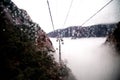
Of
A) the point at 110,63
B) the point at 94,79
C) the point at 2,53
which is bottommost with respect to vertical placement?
the point at 94,79

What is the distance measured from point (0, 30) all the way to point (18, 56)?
1933 mm

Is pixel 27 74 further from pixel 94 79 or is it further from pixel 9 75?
pixel 94 79

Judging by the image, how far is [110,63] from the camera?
81.9 m

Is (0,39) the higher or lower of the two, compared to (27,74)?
higher

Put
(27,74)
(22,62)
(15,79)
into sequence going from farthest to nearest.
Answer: (22,62), (27,74), (15,79)

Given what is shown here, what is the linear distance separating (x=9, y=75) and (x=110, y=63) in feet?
253

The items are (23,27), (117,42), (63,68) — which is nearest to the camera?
(23,27)

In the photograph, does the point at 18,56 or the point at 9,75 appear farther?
the point at 18,56

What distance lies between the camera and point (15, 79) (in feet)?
30.5

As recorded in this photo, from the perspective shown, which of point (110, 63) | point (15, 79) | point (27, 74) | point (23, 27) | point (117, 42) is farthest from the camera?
point (110, 63)

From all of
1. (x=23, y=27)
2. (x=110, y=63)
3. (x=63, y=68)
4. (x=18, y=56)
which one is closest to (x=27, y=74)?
(x=18, y=56)

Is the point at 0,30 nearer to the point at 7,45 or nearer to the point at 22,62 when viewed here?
the point at 7,45

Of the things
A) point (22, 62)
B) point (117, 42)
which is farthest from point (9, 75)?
point (117, 42)

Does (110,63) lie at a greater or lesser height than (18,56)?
lesser
